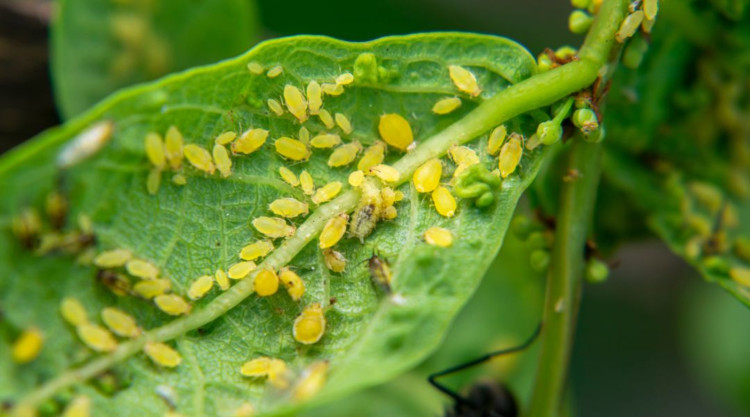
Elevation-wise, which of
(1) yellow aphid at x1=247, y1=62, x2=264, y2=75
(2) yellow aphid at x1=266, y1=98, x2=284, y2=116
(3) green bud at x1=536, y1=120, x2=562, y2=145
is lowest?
(3) green bud at x1=536, y1=120, x2=562, y2=145

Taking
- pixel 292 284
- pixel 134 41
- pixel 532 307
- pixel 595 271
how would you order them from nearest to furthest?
pixel 292 284 → pixel 595 271 → pixel 134 41 → pixel 532 307

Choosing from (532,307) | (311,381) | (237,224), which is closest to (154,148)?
(237,224)

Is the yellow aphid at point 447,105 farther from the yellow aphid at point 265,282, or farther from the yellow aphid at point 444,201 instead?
the yellow aphid at point 265,282

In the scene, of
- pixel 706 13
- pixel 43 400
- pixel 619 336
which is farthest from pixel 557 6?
pixel 43 400

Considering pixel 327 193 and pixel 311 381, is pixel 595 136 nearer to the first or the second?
pixel 327 193

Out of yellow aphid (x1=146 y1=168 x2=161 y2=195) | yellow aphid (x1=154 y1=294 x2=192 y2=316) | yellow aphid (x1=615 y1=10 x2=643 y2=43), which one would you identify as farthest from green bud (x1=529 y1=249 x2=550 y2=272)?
yellow aphid (x1=146 y1=168 x2=161 y2=195)

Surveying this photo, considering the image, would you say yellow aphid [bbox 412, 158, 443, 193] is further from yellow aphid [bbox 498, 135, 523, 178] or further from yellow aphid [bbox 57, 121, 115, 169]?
yellow aphid [bbox 57, 121, 115, 169]
